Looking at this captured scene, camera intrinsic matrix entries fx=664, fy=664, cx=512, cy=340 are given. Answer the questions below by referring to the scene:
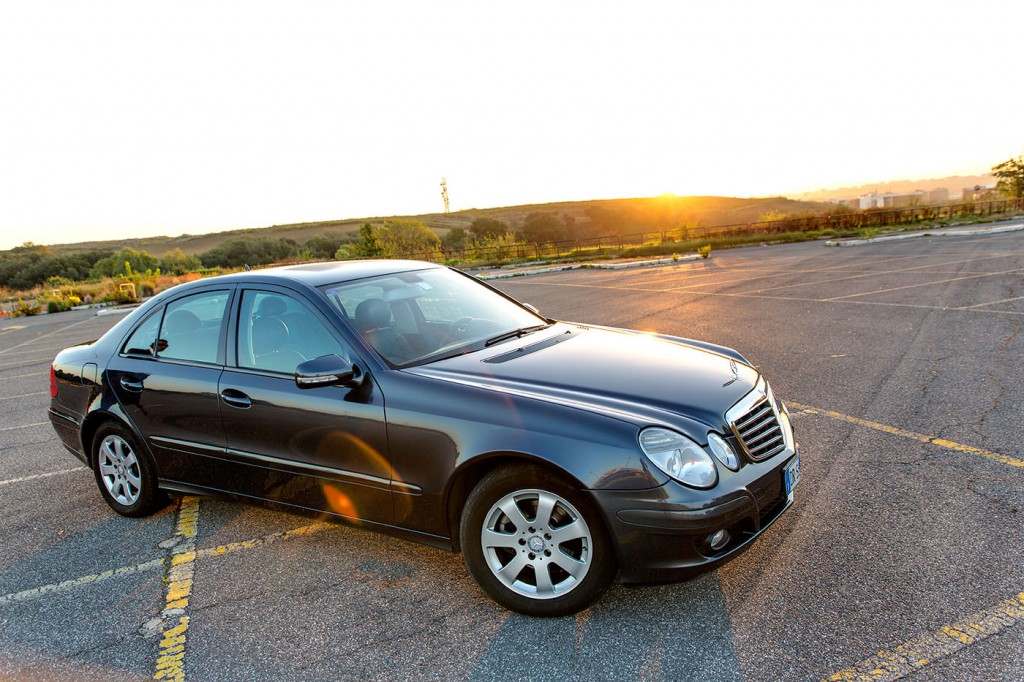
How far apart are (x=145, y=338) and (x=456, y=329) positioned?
6.93 ft

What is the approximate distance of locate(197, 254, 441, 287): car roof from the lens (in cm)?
390

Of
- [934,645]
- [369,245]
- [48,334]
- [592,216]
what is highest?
[592,216]

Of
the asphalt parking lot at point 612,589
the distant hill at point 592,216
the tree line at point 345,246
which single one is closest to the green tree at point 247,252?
the tree line at point 345,246

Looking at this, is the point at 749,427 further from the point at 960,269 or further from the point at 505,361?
the point at 960,269

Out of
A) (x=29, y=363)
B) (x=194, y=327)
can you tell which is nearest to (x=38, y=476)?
(x=194, y=327)

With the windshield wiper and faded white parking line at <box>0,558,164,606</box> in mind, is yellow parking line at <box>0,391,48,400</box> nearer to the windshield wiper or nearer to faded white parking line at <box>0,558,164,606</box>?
faded white parking line at <box>0,558,164,606</box>

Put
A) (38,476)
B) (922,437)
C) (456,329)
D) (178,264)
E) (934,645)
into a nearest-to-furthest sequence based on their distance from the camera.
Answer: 1. (934,645)
2. (456,329)
3. (922,437)
4. (38,476)
5. (178,264)

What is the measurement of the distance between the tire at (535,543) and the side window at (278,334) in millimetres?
1178

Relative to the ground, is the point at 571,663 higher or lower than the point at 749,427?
lower

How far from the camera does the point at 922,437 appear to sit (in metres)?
4.73

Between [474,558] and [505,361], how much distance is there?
100cm

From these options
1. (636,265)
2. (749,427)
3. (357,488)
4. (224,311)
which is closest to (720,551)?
(749,427)

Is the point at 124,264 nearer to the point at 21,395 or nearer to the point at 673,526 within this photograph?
the point at 21,395

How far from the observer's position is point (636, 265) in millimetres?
23203
